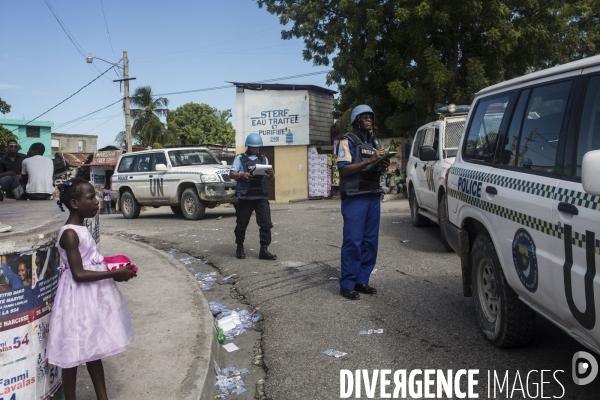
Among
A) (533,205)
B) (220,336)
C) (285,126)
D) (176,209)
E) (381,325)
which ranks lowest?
(220,336)

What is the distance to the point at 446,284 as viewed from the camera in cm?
582

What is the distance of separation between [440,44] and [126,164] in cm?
1082

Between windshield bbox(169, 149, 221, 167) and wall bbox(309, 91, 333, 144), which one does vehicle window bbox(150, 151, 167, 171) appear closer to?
windshield bbox(169, 149, 221, 167)

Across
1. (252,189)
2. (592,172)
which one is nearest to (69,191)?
(592,172)

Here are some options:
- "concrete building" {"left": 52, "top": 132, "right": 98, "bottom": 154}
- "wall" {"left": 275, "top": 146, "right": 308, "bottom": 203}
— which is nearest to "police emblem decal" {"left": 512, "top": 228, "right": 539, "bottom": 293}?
"wall" {"left": 275, "top": 146, "right": 308, "bottom": 203}

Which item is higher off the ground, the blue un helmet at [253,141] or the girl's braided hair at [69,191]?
the blue un helmet at [253,141]

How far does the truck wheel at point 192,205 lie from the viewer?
12773mm

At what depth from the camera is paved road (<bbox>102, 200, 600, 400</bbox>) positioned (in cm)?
356

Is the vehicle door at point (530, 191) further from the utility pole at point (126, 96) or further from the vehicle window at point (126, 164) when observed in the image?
the utility pole at point (126, 96)

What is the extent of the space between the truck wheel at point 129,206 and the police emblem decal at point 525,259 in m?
12.6

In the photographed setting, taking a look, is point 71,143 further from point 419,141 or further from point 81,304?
point 81,304

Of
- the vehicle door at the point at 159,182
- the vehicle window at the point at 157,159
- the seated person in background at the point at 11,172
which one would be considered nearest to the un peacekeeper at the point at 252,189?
the seated person in background at the point at 11,172

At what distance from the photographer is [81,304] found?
2.80 m

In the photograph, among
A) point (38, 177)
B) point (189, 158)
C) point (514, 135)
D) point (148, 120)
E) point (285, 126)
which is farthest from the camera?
point (148, 120)
